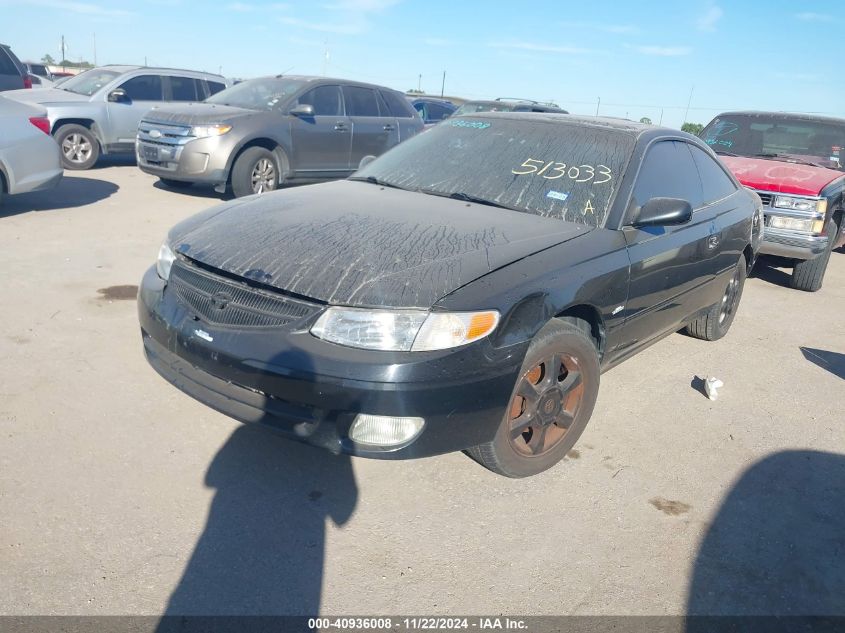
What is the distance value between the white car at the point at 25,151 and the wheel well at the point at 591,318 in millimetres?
6591

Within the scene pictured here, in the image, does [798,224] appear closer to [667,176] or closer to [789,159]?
[789,159]

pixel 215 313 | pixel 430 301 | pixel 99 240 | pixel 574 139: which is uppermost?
pixel 574 139

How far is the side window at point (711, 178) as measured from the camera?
4.69 metres

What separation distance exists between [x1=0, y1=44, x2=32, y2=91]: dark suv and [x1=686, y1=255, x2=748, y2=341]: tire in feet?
40.4

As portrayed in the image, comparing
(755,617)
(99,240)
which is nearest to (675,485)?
(755,617)

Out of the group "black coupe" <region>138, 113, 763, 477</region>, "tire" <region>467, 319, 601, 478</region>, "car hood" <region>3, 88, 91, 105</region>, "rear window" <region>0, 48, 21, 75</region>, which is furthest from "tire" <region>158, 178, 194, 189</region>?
"tire" <region>467, 319, 601, 478</region>

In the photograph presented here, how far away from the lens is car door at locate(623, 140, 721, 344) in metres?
3.76

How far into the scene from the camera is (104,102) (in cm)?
1107

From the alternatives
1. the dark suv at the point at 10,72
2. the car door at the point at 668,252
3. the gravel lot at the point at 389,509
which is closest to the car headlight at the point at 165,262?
the gravel lot at the point at 389,509

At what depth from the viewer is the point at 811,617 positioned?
263cm

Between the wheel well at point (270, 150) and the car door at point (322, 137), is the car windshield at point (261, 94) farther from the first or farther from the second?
the wheel well at point (270, 150)

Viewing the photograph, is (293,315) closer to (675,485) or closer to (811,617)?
(675,485)

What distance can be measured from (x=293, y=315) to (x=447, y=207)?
1298 millimetres

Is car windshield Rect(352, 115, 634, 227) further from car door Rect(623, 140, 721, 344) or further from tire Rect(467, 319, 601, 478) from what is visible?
tire Rect(467, 319, 601, 478)
